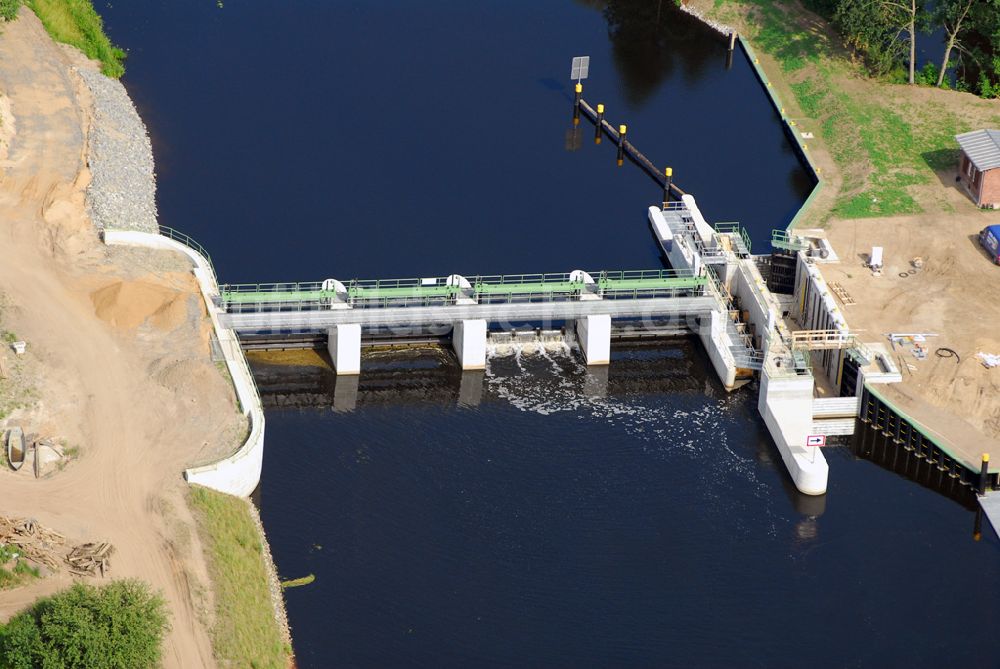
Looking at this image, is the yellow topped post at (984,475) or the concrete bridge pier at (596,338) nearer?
the yellow topped post at (984,475)

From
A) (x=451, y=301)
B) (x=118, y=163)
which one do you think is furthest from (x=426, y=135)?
(x=451, y=301)

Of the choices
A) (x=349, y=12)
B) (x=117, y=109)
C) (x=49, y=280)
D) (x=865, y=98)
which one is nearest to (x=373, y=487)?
(x=49, y=280)

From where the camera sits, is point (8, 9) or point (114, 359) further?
point (8, 9)

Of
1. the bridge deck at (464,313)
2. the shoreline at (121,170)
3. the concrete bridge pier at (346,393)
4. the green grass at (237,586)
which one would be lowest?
the green grass at (237,586)

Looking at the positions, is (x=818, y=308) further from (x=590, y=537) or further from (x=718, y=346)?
(x=590, y=537)

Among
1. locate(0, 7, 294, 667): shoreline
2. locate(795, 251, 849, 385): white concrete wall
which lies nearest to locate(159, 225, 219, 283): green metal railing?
locate(0, 7, 294, 667): shoreline

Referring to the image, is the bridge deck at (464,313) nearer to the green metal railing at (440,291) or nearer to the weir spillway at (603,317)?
the weir spillway at (603,317)

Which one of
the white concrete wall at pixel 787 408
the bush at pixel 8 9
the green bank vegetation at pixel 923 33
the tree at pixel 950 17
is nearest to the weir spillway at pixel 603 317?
the white concrete wall at pixel 787 408

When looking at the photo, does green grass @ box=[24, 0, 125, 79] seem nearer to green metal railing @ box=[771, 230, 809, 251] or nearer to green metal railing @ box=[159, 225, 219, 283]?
green metal railing @ box=[159, 225, 219, 283]
